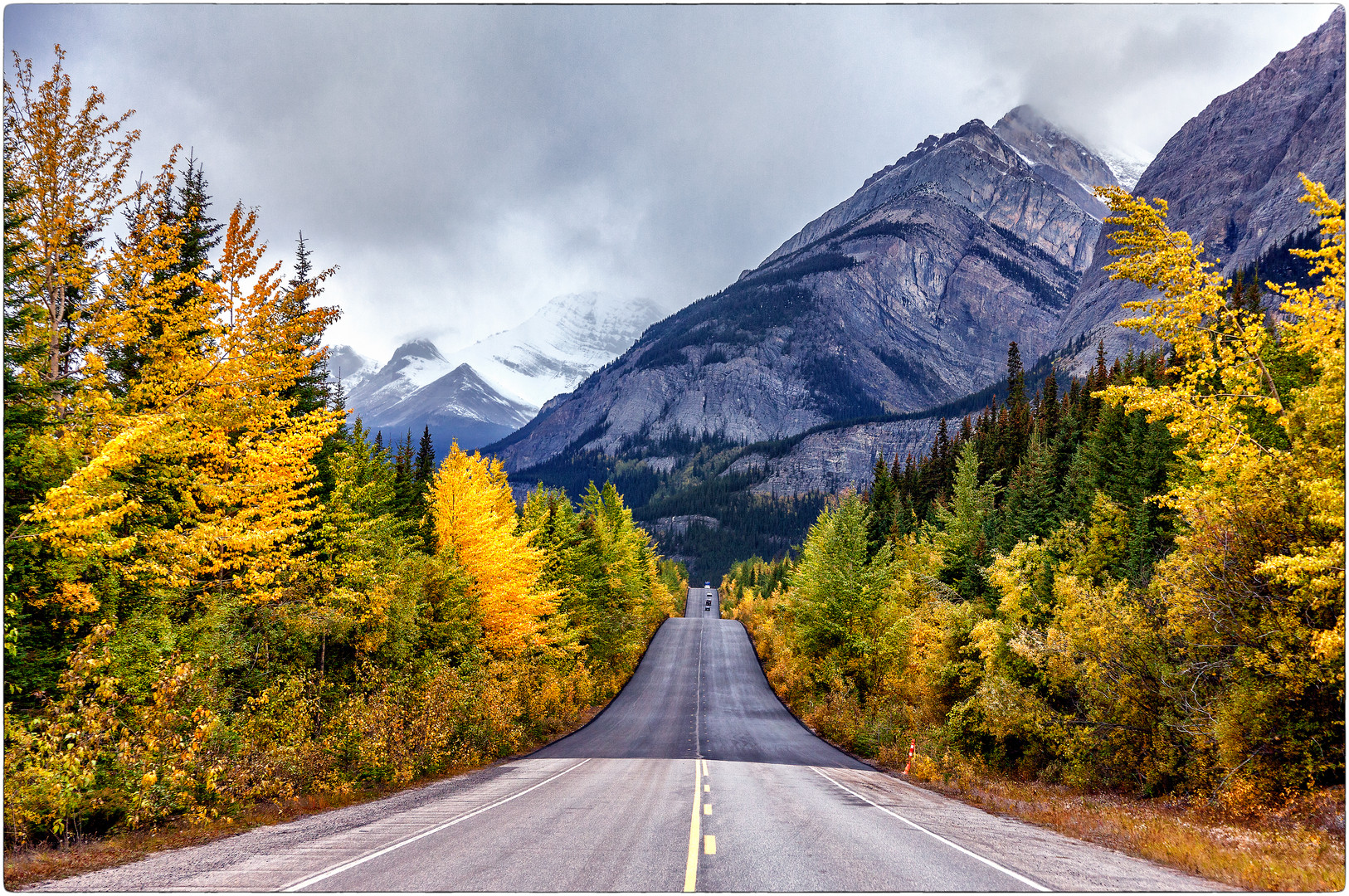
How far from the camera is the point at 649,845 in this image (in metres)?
11.0

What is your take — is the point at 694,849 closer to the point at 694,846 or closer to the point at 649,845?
Result: the point at 694,846

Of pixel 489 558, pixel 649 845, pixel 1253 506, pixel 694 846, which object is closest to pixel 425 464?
pixel 489 558

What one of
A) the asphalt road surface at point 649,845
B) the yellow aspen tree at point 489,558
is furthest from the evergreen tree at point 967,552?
the yellow aspen tree at point 489,558

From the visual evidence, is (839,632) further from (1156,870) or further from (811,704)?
(1156,870)

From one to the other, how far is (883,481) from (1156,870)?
7031 cm

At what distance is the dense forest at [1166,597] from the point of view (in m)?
10.3

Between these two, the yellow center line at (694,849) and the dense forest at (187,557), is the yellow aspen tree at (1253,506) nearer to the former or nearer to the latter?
the yellow center line at (694,849)

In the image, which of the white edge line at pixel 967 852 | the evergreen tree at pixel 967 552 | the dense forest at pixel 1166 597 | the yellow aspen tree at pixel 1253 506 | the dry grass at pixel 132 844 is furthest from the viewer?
the evergreen tree at pixel 967 552

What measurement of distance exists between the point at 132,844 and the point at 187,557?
5589mm

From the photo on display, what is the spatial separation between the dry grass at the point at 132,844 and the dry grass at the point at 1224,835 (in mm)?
16111

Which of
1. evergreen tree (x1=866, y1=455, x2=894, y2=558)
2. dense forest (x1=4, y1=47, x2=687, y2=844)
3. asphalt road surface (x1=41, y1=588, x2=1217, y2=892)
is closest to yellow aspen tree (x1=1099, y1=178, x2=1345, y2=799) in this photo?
asphalt road surface (x1=41, y1=588, x2=1217, y2=892)

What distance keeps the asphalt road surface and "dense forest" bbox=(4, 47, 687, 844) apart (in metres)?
1.82

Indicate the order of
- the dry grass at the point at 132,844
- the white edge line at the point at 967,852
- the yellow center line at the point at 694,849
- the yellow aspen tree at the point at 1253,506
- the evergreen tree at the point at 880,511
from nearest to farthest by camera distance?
1. the yellow center line at the point at 694,849
2. the white edge line at the point at 967,852
3. the dry grass at the point at 132,844
4. the yellow aspen tree at the point at 1253,506
5. the evergreen tree at the point at 880,511

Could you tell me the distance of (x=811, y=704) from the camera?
4088 centimetres
